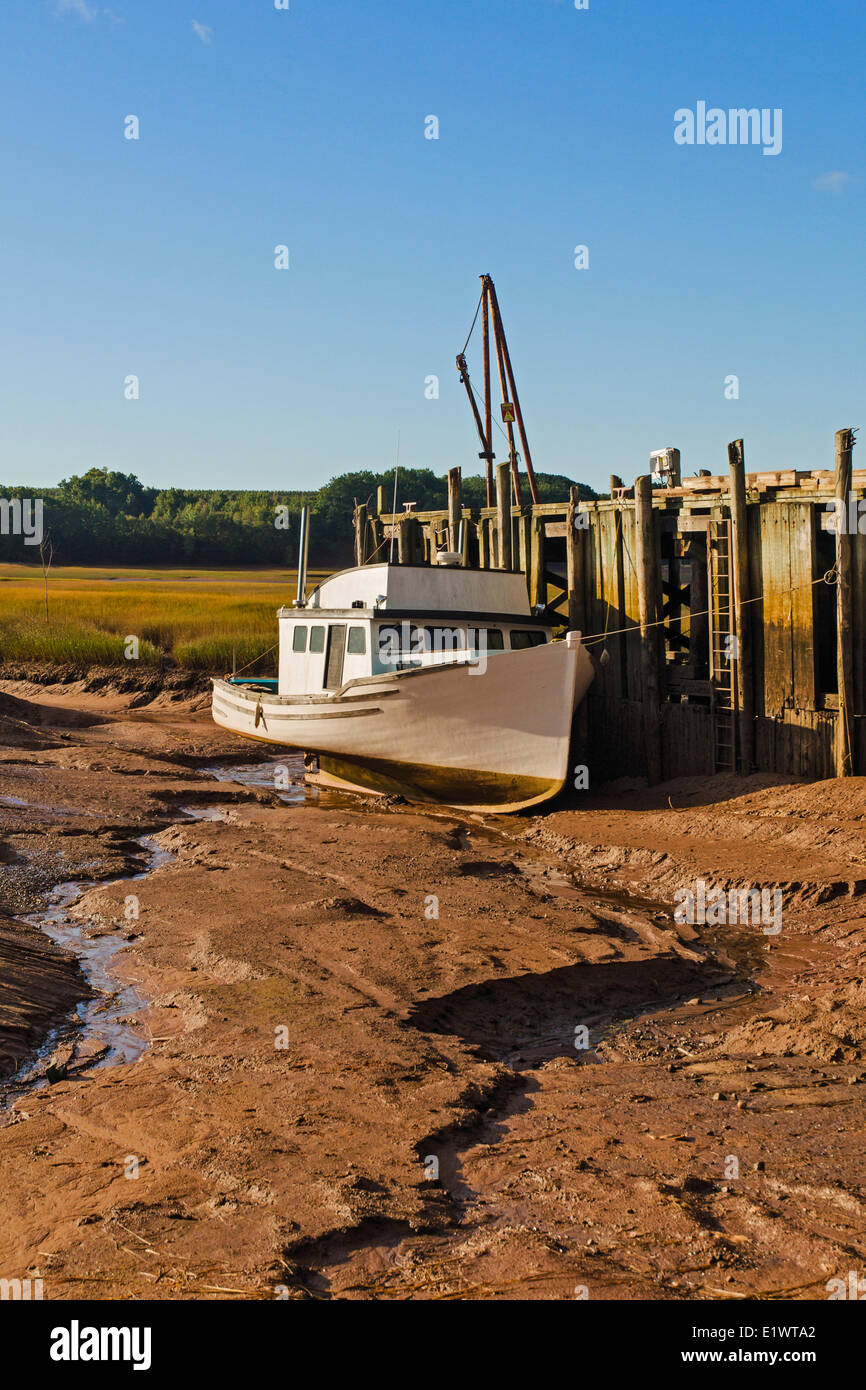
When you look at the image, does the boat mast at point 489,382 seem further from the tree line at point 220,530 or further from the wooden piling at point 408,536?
the tree line at point 220,530

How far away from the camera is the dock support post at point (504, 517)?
1722 cm

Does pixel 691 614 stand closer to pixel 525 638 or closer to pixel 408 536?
pixel 525 638

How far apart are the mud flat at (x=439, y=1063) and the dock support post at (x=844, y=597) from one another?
62 cm

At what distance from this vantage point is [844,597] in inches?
465

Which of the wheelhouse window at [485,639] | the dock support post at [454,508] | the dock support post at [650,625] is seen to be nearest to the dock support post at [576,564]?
the wheelhouse window at [485,639]

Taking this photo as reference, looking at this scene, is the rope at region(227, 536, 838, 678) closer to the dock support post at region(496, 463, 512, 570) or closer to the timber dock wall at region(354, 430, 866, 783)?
the timber dock wall at region(354, 430, 866, 783)

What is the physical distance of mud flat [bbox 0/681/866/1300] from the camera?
13.6 ft

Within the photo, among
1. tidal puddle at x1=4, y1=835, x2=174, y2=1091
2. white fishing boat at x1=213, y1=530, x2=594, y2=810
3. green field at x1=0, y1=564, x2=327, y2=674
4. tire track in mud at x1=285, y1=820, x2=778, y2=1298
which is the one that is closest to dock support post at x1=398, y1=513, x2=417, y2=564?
white fishing boat at x1=213, y1=530, x2=594, y2=810

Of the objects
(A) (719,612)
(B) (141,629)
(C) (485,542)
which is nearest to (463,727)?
(A) (719,612)

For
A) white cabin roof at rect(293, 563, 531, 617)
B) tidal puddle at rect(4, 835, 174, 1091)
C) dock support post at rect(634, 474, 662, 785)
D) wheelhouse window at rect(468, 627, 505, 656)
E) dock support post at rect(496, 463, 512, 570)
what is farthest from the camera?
dock support post at rect(496, 463, 512, 570)

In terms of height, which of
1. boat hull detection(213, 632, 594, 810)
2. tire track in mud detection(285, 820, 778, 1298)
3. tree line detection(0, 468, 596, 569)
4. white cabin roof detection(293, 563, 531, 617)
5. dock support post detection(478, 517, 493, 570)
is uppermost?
tree line detection(0, 468, 596, 569)

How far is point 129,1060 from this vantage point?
6516 millimetres

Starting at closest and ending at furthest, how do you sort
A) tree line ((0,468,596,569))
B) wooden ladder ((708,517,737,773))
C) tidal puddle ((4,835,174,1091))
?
tidal puddle ((4,835,174,1091)) < wooden ladder ((708,517,737,773)) < tree line ((0,468,596,569))

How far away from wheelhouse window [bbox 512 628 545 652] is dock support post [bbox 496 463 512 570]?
172cm
